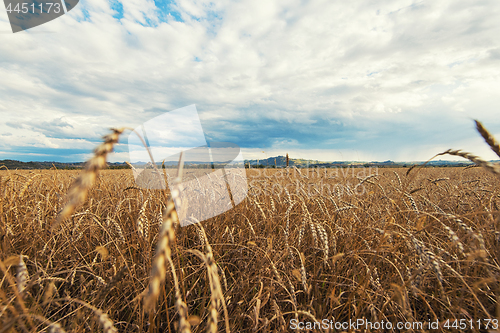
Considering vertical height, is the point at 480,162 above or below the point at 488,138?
below

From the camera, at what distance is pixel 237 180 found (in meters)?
4.38

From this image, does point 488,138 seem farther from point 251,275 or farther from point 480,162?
point 251,275

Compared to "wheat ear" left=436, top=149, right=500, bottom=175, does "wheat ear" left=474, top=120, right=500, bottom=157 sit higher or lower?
higher

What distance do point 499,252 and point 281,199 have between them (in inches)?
98.0

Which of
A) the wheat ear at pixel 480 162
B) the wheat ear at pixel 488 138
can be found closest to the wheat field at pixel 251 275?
the wheat ear at pixel 480 162

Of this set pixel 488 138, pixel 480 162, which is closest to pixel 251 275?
pixel 480 162

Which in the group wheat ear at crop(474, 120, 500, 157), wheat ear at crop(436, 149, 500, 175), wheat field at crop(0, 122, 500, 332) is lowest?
wheat field at crop(0, 122, 500, 332)

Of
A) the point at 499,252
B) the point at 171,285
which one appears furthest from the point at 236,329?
the point at 499,252

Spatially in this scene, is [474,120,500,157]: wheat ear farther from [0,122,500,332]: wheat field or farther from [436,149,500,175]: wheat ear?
[0,122,500,332]: wheat field

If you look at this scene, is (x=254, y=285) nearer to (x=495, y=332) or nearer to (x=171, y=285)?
(x=171, y=285)

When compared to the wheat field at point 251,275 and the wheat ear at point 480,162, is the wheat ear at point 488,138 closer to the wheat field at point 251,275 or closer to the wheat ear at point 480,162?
the wheat ear at point 480,162

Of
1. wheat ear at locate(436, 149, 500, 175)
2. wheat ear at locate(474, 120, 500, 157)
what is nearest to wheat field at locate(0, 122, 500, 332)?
wheat ear at locate(436, 149, 500, 175)

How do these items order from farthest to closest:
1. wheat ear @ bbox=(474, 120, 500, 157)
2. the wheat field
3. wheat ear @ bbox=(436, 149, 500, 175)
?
the wheat field, wheat ear @ bbox=(474, 120, 500, 157), wheat ear @ bbox=(436, 149, 500, 175)

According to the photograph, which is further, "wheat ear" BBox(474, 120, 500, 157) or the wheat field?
the wheat field
